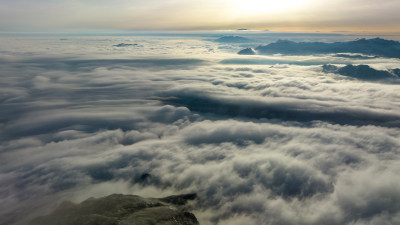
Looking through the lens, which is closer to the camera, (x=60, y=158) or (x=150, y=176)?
(x=150, y=176)

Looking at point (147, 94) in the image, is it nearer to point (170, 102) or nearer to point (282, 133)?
point (170, 102)

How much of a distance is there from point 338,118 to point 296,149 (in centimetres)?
5622

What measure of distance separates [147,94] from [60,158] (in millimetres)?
91057

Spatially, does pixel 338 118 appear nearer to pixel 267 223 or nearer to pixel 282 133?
pixel 282 133

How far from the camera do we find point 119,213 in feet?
109

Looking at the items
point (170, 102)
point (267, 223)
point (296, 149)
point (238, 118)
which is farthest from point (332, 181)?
point (170, 102)

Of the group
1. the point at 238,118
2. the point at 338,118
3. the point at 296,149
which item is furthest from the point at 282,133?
the point at 338,118

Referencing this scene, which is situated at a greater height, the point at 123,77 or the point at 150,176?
the point at 123,77

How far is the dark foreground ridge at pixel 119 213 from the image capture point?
29.6 metres

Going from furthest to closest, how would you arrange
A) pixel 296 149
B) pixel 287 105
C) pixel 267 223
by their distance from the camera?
pixel 287 105
pixel 296 149
pixel 267 223

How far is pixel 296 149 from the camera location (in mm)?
62375

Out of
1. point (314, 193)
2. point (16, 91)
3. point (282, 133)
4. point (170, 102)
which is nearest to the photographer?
point (314, 193)

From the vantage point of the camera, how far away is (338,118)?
4038 inches

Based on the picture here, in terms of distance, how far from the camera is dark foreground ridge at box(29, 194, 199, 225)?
29.6m
